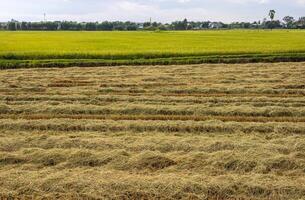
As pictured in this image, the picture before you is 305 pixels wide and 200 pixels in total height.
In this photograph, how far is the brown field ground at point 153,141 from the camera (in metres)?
7.67

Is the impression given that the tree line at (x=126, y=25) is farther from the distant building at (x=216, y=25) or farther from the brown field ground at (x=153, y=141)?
the brown field ground at (x=153, y=141)

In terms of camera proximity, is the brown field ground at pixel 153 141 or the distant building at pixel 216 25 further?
the distant building at pixel 216 25

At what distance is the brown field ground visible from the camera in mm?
7668

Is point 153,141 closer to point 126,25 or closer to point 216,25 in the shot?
point 126,25

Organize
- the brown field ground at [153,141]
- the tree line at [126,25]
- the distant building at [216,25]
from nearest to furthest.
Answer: the brown field ground at [153,141] < the tree line at [126,25] < the distant building at [216,25]

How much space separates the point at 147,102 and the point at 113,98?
4.10ft

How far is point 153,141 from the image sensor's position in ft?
33.3

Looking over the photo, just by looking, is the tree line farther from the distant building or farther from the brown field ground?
the brown field ground

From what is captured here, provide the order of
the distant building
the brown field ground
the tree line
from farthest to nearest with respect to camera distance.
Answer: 1. the distant building
2. the tree line
3. the brown field ground

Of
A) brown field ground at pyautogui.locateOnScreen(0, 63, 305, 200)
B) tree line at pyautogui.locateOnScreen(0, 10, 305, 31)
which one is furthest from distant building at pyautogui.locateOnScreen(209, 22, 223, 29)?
brown field ground at pyautogui.locateOnScreen(0, 63, 305, 200)

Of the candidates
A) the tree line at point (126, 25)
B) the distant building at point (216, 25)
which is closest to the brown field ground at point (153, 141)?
the tree line at point (126, 25)

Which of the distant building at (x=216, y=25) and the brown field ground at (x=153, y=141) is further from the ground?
the brown field ground at (x=153, y=141)

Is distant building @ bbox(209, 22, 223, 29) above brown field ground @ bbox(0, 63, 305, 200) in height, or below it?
below

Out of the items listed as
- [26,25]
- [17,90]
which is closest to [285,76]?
[17,90]
